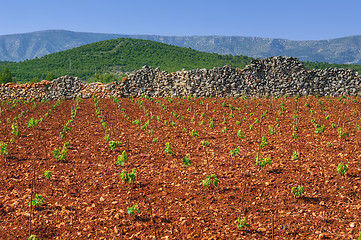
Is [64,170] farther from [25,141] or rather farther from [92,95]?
[92,95]

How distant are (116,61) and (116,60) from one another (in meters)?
1.60

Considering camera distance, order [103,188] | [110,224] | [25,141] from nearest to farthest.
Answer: [110,224] → [103,188] → [25,141]

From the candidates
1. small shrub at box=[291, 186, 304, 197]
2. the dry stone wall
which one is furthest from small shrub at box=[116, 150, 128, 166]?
the dry stone wall

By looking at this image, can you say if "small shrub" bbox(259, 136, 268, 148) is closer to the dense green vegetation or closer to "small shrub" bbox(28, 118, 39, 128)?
"small shrub" bbox(28, 118, 39, 128)

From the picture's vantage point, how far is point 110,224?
256 inches

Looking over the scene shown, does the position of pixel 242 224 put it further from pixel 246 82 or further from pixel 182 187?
pixel 246 82

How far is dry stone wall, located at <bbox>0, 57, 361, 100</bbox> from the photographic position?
2656 cm

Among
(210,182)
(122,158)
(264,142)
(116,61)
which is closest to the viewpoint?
(210,182)

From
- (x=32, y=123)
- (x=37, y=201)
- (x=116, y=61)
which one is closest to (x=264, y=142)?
(x=37, y=201)

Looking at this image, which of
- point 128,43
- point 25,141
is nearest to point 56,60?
point 128,43

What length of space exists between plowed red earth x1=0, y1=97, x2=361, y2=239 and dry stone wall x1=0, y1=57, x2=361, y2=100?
1223 cm

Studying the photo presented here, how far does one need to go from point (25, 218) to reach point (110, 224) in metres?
2.01

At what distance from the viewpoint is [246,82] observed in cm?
2692

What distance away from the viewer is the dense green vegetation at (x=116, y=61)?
101812 millimetres
